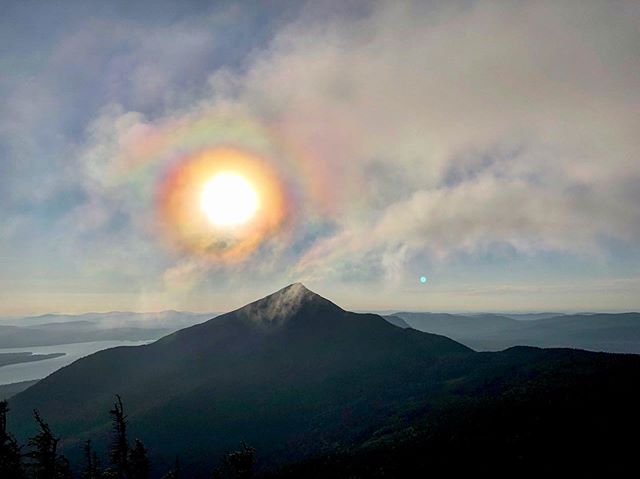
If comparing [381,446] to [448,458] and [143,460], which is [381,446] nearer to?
[448,458]

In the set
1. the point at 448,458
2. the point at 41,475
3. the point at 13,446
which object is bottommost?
the point at 448,458

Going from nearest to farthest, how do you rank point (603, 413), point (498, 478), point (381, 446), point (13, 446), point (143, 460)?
1. point (13, 446)
2. point (143, 460)
3. point (498, 478)
4. point (603, 413)
5. point (381, 446)

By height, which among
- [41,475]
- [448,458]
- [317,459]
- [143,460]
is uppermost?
[41,475]

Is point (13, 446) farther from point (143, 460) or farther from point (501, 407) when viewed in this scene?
point (501, 407)

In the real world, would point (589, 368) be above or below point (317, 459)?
above

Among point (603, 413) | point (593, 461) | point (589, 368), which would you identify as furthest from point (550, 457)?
point (589, 368)

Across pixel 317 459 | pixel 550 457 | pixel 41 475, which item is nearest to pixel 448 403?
pixel 317 459

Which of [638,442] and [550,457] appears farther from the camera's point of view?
[550,457]

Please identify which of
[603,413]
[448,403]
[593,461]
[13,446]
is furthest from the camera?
[448,403]

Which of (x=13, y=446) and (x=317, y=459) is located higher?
(x=13, y=446)
